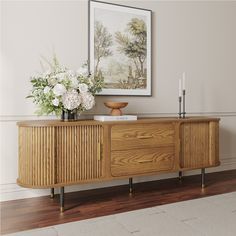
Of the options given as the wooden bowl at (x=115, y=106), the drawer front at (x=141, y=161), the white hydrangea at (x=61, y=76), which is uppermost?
the white hydrangea at (x=61, y=76)

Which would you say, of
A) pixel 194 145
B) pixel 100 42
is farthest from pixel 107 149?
pixel 100 42

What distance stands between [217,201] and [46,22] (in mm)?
2018

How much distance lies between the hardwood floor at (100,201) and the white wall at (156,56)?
0.55 ft

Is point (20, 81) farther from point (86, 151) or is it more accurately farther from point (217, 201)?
point (217, 201)

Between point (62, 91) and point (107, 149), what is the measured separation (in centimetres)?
56

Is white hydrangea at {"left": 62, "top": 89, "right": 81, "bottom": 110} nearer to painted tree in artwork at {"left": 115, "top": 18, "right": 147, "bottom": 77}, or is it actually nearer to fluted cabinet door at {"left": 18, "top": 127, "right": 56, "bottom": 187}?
fluted cabinet door at {"left": 18, "top": 127, "right": 56, "bottom": 187}

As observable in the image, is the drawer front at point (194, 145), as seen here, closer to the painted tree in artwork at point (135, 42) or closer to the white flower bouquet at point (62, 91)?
the painted tree in artwork at point (135, 42)

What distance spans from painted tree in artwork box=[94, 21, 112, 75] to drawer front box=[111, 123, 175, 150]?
2.13 ft

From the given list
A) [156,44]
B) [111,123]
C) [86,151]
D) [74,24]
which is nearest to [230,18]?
[156,44]

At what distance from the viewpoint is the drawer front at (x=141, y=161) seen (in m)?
2.30

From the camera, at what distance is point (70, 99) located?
2115 mm

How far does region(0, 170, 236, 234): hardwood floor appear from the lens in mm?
1974

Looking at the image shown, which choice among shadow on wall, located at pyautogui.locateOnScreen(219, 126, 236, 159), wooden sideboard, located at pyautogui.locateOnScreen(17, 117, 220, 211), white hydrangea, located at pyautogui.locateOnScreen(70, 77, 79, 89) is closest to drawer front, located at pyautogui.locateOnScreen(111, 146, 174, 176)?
wooden sideboard, located at pyautogui.locateOnScreen(17, 117, 220, 211)

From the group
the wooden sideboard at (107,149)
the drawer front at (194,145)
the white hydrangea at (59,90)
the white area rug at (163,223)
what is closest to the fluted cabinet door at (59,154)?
the wooden sideboard at (107,149)
